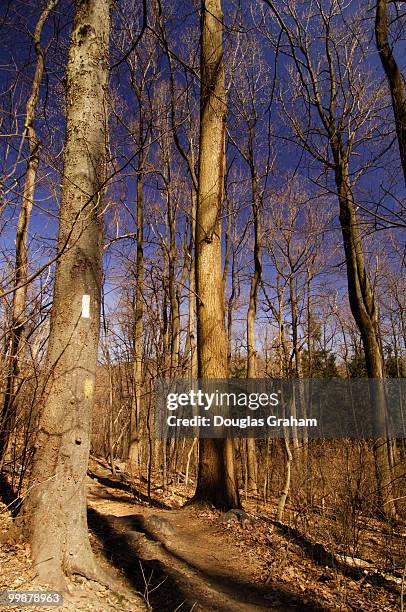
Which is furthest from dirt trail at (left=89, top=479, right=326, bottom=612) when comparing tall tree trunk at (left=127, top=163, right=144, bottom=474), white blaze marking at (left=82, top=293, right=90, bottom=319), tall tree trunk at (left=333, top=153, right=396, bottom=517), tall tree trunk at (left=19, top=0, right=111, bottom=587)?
tall tree trunk at (left=127, top=163, right=144, bottom=474)

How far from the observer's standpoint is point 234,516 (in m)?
5.45

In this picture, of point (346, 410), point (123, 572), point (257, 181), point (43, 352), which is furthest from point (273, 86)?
point (346, 410)

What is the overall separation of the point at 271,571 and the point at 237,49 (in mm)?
13859

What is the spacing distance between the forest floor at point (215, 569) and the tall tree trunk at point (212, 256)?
18.0 inches

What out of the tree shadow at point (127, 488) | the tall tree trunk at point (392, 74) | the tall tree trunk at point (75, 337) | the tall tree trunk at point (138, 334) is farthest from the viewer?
the tall tree trunk at point (138, 334)

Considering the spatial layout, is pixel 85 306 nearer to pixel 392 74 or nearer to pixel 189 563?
pixel 189 563

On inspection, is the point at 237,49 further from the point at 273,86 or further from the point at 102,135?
the point at 102,135

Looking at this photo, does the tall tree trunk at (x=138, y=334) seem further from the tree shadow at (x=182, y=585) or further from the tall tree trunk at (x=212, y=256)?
the tree shadow at (x=182, y=585)

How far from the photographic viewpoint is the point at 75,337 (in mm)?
3154

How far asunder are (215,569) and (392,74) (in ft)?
17.9

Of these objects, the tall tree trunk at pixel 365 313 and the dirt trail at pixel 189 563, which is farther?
the tall tree trunk at pixel 365 313

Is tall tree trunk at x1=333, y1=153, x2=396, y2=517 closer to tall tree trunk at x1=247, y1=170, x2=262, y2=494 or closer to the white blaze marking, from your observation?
tall tree trunk at x1=247, y1=170, x2=262, y2=494

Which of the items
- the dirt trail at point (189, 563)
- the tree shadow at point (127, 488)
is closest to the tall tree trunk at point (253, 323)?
the tree shadow at point (127, 488)

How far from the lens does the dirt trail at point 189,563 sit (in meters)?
3.36
